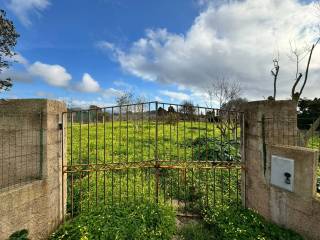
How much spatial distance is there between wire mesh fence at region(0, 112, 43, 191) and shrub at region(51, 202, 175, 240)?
1155mm

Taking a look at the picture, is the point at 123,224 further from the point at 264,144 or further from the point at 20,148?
the point at 264,144

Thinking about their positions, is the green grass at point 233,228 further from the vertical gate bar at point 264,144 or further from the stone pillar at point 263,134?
the vertical gate bar at point 264,144

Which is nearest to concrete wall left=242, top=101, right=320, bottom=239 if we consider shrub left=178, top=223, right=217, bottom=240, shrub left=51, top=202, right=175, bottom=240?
shrub left=178, top=223, right=217, bottom=240

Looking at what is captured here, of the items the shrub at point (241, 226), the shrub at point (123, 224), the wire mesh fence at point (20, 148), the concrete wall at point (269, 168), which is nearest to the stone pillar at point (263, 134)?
the concrete wall at point (269, 168)

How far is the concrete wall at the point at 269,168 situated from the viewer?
3.79 meters

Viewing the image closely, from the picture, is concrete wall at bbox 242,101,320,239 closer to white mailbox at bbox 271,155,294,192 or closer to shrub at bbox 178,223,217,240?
white mailbox at bbox 271,155,294,192

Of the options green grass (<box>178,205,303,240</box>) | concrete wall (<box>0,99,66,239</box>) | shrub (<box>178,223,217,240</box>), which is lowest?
shrub (<box>178,223,217,240</box>)

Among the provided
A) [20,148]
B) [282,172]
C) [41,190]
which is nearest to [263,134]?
[282,172]

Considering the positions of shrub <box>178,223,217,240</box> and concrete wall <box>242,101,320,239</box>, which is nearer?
concrete wall <box>242,101,320,239</box>

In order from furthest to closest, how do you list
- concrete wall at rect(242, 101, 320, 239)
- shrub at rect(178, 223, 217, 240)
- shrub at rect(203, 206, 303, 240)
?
shrub at rect(178, 223, 217, 240)
shrub at rect(203, 206, 303, 240)
concrete wall at rect(242, 101, 320, 239)

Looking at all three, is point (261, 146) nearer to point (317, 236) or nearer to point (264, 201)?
point (264, 201)

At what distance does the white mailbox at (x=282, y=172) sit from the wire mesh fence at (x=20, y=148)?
428 cm

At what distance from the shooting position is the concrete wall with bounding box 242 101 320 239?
3.79m

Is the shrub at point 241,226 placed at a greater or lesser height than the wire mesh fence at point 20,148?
lesser
